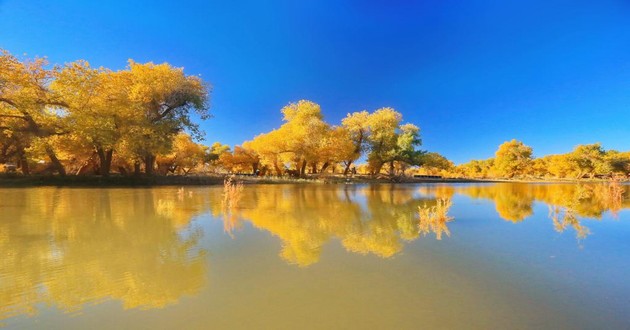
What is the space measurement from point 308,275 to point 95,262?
117 inches

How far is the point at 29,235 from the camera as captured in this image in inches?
227

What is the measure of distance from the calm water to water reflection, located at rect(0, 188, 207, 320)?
0.07ft

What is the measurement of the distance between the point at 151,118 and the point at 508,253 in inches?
1054

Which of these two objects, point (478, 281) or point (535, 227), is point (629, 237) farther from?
point (478, 281)

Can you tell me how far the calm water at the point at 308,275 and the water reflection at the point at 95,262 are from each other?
0.02 meters

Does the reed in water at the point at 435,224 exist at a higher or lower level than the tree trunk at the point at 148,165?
lower

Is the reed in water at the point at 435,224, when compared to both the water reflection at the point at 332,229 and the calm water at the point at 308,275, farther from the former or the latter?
the water reflection at the point at 332,229

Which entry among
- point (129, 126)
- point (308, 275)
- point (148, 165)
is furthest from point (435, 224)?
point (148, 165)

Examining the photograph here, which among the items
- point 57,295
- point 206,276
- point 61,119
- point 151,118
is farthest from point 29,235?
point 151,118

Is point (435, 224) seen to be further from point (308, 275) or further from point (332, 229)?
point (308, 275)

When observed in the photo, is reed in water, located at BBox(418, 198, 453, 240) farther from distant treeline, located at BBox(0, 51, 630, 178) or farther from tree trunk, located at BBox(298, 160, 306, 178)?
tree trunk, located at BBox(298, 160, 306, 178)

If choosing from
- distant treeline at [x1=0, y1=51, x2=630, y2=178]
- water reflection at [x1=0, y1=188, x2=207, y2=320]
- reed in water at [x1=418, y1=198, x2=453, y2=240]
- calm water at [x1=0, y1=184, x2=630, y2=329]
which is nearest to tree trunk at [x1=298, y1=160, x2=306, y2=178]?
distant treeline at [x1=0, y1=51, x2=630, y2=178]

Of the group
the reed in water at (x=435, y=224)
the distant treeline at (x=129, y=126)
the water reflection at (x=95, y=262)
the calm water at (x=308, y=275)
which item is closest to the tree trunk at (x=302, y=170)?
the distant treeline at (x=129, y=126)

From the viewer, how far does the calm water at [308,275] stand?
2.74 m
